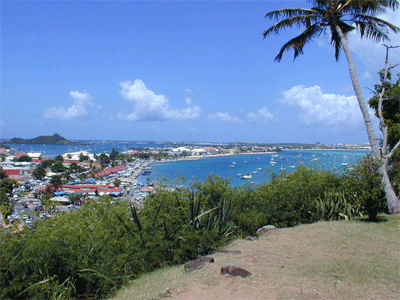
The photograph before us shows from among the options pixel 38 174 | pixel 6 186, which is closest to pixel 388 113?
pixel 6 186

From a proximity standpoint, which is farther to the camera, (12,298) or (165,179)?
(165,179)

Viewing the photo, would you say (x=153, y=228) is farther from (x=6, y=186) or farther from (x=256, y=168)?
(x=256, y=168)

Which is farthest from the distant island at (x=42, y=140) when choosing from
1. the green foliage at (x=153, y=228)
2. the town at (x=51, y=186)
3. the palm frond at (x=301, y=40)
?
the green foliage at (x=153, y=228)

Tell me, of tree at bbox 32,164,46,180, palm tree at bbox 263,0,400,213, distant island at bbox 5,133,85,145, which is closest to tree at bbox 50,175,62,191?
tree at bbox 32,164,46,180

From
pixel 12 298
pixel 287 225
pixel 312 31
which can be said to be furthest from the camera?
pixel 312 31

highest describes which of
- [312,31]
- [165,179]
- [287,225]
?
[312,31]

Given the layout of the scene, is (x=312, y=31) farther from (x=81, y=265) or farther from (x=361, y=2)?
(x=81, y=265)

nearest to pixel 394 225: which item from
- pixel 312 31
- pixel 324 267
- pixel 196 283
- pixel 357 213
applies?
pixel 357 213

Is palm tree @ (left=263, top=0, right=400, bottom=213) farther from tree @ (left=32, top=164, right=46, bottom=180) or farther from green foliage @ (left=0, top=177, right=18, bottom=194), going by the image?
tree @ (left=32, top=164, right=46, bottom=180)
